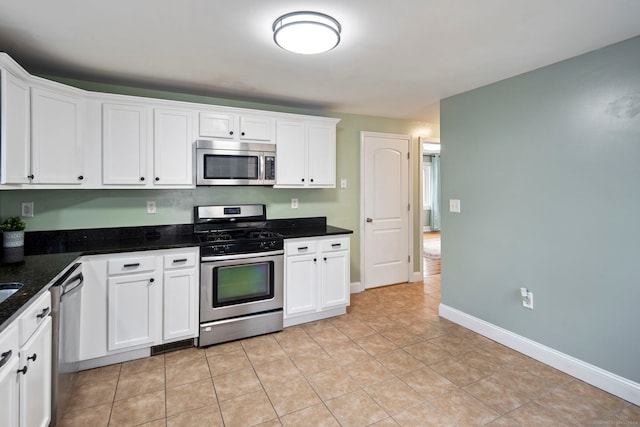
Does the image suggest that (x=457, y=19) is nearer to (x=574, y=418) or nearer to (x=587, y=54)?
(x=587, y=54)

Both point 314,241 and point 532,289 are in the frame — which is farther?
point 314,241

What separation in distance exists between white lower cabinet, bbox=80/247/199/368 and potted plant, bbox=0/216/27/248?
545 millimetres

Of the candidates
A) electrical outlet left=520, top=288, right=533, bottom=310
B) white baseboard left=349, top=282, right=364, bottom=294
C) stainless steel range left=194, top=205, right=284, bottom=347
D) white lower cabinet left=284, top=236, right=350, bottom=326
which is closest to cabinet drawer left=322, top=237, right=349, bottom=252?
white lower cabinet left=284, top=236, right=350, bottom=326

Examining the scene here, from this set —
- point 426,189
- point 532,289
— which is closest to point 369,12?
point 532,289

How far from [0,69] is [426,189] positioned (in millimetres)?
9329

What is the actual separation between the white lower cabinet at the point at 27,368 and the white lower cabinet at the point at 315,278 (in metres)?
1.86

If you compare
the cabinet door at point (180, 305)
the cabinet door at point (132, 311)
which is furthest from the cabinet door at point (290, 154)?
the cabinet door at point (132, 311)

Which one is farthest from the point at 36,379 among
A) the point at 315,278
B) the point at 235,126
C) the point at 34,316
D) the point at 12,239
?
the point at 235,126

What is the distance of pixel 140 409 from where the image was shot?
205 cm

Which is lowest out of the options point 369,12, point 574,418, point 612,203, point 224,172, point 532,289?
point 574,418

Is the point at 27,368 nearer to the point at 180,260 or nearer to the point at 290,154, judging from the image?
the point at 180,260

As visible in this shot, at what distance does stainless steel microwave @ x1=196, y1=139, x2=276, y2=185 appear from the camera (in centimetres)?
304

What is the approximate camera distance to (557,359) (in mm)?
2531

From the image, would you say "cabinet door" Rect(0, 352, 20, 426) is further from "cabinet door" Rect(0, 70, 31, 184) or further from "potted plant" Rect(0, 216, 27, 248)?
"potted plant" Rect(0, 216, 27, 248)
